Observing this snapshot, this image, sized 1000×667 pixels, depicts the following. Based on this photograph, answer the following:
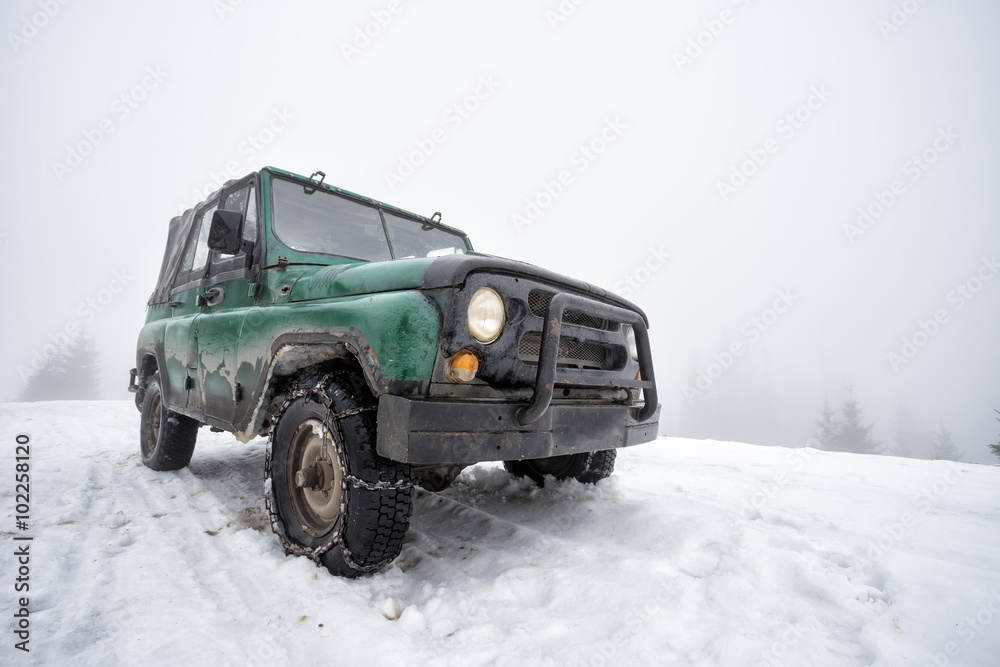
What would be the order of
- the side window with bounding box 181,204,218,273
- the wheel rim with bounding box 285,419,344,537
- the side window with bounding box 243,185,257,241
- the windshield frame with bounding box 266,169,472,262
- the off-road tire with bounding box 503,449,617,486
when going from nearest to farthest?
the wheel rim with bounding box 285,419,344,537
the windshield frame with bounding box 266,169,472,262
the side window with bounding box 243,185,257,241
the off-road tire with bounding box 503,449,617,486
the side window with bounding box 181,204,218,273

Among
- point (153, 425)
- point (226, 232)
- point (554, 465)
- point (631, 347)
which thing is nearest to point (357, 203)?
point (226, 232)

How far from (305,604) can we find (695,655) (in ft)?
4.57

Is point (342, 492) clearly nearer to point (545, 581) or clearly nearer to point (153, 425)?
point (545, 581)

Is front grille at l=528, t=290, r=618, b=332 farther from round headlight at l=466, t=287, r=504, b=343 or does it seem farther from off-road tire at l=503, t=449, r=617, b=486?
off-road tire at l=503, t=449, r=617, b=486

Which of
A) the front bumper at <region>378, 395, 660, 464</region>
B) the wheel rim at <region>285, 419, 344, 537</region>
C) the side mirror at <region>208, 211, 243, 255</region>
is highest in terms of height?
the side mirror at <region>208, 211, 243, 255</region>

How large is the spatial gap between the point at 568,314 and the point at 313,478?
146cm

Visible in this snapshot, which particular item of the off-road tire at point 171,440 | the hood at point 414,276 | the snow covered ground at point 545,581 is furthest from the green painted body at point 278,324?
the snow covered ground at point 545,581

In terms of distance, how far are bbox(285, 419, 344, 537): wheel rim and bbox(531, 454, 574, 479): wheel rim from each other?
1.68m

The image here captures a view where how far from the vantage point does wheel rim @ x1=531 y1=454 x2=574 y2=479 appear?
10.9ft

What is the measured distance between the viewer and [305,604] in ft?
5.64

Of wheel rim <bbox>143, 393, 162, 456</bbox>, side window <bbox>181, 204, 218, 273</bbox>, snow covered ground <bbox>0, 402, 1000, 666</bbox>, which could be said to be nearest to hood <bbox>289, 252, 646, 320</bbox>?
snow covered ground <bbox>0, 402, 1000, 666</bbox>

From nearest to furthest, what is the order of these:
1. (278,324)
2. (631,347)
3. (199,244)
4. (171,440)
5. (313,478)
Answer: (313,478) → (278,324) → (631,347) → (171,440) → (199,244)

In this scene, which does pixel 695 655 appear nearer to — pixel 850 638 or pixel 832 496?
pixel 850 638

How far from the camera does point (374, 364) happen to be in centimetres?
178
